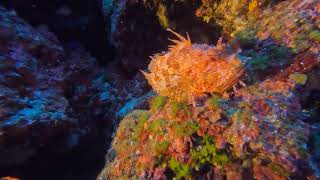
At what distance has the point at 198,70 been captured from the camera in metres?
3.12

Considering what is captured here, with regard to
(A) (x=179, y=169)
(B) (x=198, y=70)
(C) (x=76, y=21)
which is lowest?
(A) (x=179, y=169)

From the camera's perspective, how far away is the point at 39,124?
393 centimetres

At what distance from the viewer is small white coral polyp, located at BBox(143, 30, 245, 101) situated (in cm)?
304

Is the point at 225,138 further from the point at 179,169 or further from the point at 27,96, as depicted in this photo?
the point at 27,96

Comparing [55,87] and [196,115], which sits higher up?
[55,87]

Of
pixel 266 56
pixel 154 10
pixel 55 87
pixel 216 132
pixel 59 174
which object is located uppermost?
pixel 154 10

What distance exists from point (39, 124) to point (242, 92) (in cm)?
271

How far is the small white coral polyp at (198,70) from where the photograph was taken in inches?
119

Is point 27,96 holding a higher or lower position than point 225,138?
higher

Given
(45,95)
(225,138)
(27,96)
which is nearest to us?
(225,138)

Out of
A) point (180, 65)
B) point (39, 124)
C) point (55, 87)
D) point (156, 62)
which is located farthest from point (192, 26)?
point (39, 124)

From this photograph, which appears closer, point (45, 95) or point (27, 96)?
point (27, 96)

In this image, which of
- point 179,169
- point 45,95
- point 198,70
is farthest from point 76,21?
point 179,169

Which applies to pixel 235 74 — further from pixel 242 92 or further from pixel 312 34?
pixel 312 34
